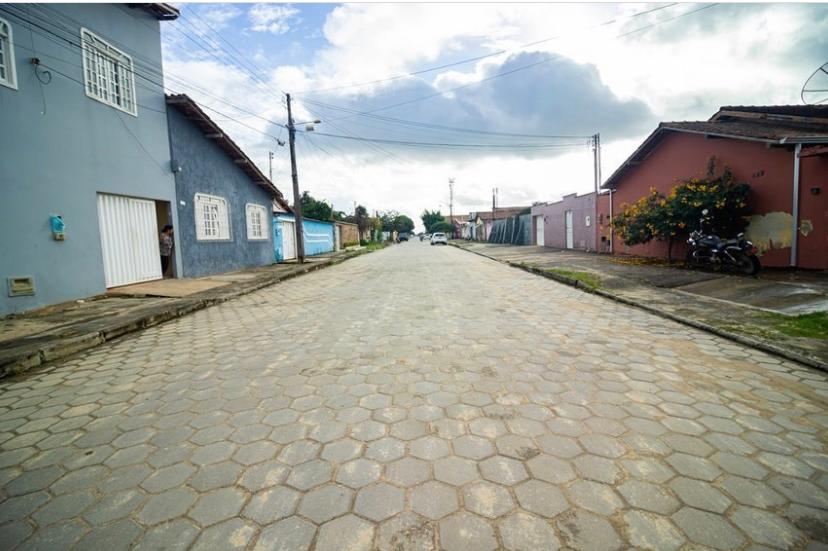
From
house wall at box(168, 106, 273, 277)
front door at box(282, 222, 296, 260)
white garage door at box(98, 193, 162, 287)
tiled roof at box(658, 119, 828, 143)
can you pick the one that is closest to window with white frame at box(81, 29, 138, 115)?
house wall at box(168, 106, 273, 277)

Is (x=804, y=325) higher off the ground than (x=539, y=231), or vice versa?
(x=539, y=231)

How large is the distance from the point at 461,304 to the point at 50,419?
5692mm

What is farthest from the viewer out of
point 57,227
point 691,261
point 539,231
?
point 539,231

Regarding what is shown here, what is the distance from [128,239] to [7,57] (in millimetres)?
4120

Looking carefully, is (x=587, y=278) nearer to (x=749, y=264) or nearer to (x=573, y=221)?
(x=749, y=264)

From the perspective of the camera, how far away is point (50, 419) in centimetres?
305

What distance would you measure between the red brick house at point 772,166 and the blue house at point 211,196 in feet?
49.5

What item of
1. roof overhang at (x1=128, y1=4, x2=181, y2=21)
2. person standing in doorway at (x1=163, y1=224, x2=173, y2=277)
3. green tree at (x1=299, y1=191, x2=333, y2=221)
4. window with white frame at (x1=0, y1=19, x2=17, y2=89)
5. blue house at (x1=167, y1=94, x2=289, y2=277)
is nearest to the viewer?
window with white frame at (x1=0, y1=19, x2=17, y2=89)

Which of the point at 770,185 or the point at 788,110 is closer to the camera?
the point at 770,185

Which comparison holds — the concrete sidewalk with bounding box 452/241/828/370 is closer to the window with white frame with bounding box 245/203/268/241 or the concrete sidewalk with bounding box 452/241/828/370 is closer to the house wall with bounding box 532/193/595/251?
the house wall with bounding box 532/193/595/251

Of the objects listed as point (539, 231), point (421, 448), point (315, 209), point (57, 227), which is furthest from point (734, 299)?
point (315, 209)

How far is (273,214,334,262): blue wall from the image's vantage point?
790 inches

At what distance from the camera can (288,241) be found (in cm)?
2184

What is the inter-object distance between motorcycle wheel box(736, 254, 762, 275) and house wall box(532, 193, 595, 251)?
10.8 m
